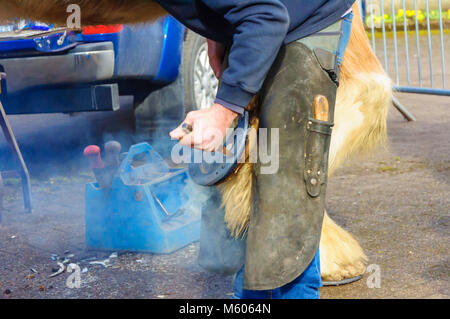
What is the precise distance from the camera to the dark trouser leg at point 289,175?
1734 mm

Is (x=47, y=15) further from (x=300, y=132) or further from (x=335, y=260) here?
(x=335, y=260)

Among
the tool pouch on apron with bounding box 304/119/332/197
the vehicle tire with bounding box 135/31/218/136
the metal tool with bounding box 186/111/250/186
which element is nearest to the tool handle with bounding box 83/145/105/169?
the metal tool with bounding box 186/111/250/186

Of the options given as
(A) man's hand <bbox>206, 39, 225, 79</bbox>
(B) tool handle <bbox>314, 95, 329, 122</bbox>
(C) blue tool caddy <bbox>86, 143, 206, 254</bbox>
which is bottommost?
(C) blue tool caddy <bbox>86, 143, 206, 254</bbox>

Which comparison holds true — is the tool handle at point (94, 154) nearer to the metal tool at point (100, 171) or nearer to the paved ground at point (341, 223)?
the metal tool at point (100, 171)

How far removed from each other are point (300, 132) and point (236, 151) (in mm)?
184

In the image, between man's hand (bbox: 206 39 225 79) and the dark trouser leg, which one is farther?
man's hand (bbox: 206 39 225 79)

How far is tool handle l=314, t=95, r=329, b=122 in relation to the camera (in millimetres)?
1742

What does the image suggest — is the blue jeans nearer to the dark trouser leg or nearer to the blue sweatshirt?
the dark trouser leg

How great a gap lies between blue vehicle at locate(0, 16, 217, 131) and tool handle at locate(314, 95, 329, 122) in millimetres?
2195

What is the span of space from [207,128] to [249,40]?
23 cm

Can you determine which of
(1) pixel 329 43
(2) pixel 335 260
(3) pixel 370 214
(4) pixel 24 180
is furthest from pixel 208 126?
(4) pixel 24 180

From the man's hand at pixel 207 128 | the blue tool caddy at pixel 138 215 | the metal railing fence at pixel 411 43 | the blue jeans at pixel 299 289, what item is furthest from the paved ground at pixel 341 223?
the metal railing fence at pixel 411 43
